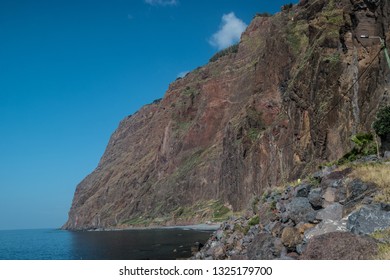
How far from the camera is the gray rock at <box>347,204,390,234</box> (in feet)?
36.5

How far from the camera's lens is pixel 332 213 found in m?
13.5

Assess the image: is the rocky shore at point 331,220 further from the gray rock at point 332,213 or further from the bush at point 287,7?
the bush at point 287,7

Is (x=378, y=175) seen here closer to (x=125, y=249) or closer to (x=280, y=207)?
(x=280, y=207)

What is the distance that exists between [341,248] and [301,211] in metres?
5.99

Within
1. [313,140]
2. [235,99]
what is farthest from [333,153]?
[235,99]

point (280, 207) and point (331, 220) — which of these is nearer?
point (331, 220)

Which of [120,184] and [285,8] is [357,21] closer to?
[285,8]

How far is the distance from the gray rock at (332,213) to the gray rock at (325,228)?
0.49 m

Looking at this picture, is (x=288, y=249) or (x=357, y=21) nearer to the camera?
(x=288, y=249)

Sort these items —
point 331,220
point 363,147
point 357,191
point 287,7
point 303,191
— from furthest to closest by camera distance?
point 287,7
point 363,147
point 303,191
point 357,191
point 331,220

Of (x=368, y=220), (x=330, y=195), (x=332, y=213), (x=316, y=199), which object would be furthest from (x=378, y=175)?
(x=368, y=220)

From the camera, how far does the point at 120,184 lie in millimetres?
163875

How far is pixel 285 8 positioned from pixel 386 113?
87000mm
